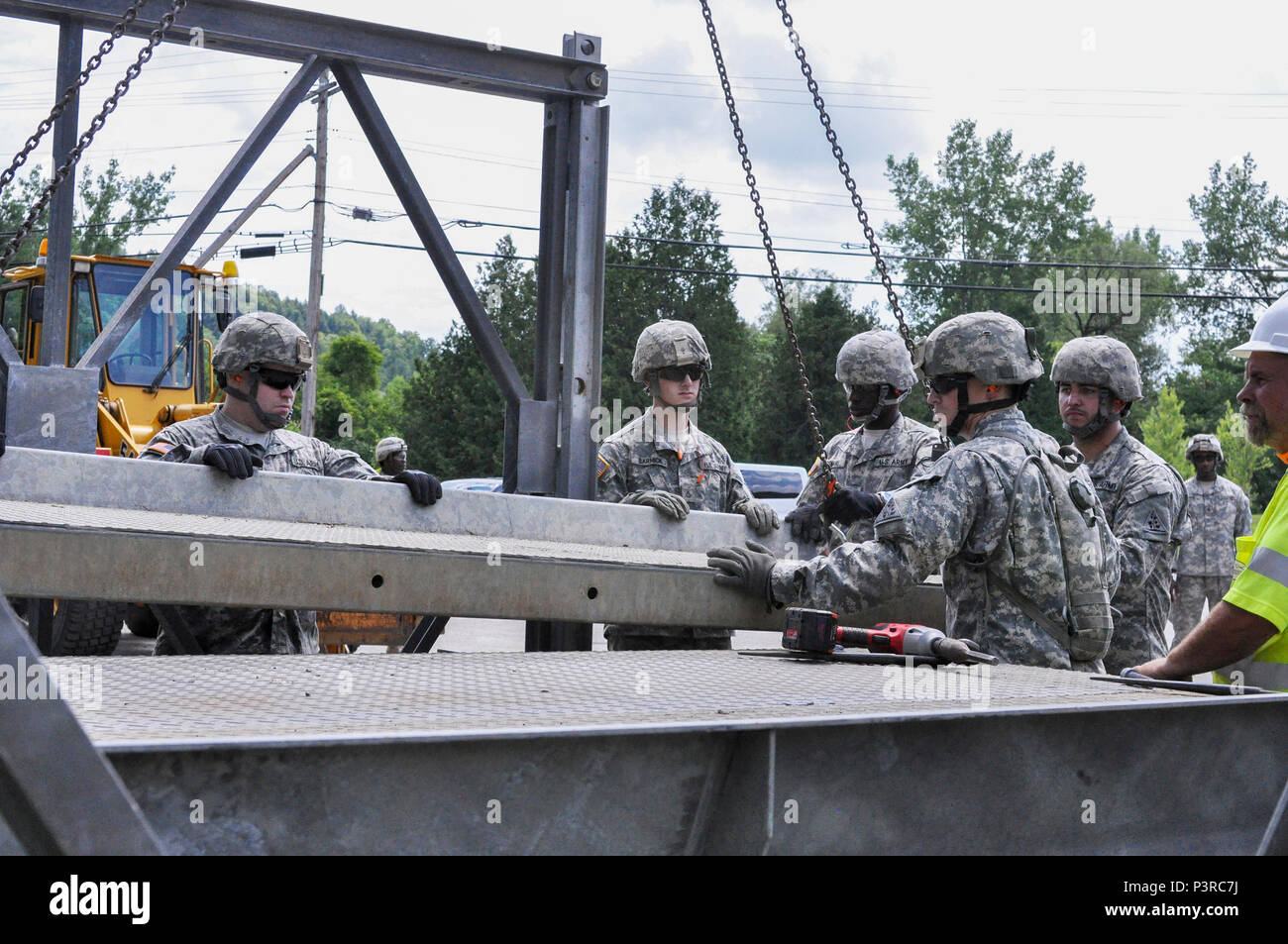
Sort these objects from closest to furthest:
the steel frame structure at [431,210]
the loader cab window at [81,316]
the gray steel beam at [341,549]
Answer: the gray steel beam at [341,549] < the steel frame structure at [431,210] < the loader cab window at [81,316]

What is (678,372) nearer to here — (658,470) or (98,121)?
(658,470)

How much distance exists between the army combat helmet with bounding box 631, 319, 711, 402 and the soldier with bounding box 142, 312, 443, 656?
4.60ft

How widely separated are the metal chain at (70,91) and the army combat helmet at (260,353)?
35.3 inches

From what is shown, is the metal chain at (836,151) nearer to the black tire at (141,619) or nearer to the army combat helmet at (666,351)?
the army combat helmet at (666,351)

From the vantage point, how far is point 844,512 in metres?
4.83

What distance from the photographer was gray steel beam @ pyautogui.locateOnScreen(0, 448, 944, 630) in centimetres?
321

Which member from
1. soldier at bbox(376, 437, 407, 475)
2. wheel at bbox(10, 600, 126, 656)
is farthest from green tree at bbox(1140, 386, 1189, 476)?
wheel at bbox(10, 600, 126, 656)

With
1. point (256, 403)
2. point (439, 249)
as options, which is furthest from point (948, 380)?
point (256, 403)

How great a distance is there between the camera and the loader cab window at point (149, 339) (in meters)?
11.7

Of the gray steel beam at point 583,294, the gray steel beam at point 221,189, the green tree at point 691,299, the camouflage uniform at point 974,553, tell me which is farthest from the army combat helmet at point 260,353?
the green tree at point 691,299

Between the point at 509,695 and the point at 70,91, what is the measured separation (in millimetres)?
3093

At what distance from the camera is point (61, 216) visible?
4.59 meters

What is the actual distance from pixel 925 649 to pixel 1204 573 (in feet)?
34.4
